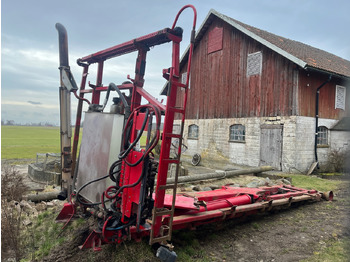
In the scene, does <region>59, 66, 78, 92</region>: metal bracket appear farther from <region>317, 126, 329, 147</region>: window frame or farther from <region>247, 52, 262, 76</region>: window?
<region>317, 126, 329, 147</region>: window frame

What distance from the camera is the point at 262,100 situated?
44.8 ft

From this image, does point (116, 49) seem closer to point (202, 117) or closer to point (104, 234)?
point (104, 234)

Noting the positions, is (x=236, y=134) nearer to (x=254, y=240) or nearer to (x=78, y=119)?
(x=254, y=240)

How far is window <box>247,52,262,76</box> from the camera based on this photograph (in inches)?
545

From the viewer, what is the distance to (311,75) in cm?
1272

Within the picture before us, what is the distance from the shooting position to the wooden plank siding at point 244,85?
41.2ft

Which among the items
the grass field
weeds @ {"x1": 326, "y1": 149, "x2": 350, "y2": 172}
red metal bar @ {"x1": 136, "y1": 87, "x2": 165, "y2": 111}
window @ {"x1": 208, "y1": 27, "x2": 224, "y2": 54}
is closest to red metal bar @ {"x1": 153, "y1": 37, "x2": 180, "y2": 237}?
red metal bar @ {"x1": 136, "y1": 87, "x2": 165, "y2": 111}

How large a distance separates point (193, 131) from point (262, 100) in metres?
5.90

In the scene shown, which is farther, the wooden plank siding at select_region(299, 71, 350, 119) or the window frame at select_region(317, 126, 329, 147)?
the window frame at select_region(317, 126, 329, 147)

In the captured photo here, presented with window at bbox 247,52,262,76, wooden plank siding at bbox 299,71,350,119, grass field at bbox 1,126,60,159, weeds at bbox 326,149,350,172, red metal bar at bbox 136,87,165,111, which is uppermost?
window at bbox 247,52,262,76

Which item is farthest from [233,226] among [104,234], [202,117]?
[202,117]

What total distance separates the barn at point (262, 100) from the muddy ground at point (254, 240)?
666 centimetres

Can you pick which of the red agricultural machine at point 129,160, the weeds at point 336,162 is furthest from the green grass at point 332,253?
the weeds at point 336,162

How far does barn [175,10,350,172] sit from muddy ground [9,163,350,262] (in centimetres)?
666
